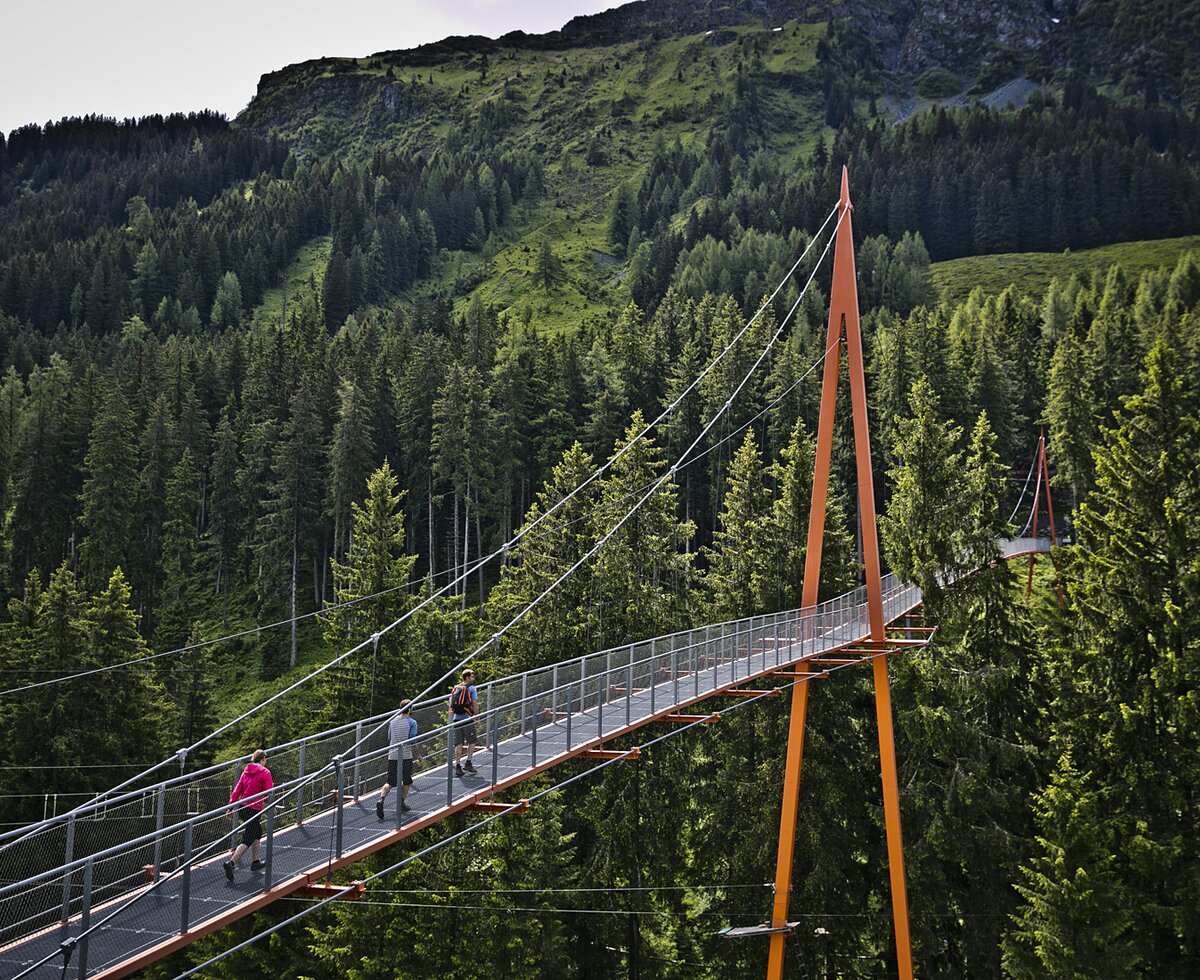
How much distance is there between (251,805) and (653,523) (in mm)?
23885

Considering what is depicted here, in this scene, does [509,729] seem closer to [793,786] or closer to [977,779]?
[793,786]

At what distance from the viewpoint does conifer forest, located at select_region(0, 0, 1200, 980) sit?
88.2ft

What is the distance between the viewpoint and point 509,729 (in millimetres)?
17938

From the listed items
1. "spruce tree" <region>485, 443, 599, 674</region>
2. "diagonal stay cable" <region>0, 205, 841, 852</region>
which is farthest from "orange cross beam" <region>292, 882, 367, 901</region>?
"spruce tree" <region>485, 443, 599, 674</region>

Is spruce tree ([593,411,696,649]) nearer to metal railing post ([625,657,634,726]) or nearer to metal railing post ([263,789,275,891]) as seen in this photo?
metal railing post ([625,657,634,726])

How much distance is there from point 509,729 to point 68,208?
599 ft

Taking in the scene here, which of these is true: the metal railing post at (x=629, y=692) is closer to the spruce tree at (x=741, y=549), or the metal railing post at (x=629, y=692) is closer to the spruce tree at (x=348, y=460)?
the spruce tree at (x=741, y=549)

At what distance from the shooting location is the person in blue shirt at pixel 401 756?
14.4 meters

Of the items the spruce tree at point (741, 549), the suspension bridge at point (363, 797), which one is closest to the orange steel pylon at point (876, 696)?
the suspension bridge at point (363, 797)

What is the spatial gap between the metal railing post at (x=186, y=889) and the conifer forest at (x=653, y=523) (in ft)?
7.70

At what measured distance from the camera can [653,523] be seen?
36.0 m

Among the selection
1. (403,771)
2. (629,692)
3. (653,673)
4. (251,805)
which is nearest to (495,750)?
(403,771)

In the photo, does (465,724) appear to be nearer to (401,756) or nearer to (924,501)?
(401,756)

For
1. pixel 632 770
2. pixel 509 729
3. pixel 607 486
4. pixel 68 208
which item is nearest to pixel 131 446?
pixel 607 486
